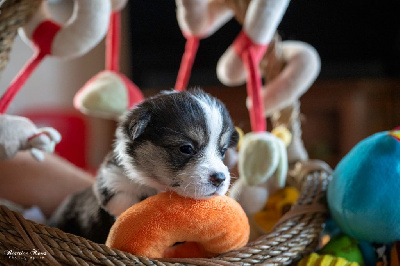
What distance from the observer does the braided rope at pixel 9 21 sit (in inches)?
27.9

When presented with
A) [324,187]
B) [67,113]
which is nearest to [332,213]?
[324,187]

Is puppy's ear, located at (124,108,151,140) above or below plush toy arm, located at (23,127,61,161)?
below

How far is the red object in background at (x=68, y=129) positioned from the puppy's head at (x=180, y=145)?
2.02 m

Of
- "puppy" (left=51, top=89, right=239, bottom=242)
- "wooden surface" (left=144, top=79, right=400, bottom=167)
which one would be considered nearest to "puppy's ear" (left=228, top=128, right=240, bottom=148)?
"puppy" (left=51, top=89, right=239, bottom=242)

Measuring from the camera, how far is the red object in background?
278 centimetres

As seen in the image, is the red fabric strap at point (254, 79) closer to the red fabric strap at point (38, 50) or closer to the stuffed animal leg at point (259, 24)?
the stuffed animal leg at point (259, 24)

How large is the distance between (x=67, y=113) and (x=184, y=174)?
8.22 ft

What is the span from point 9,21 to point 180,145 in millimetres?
347

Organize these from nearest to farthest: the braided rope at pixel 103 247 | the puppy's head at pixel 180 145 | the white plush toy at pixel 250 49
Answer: the braided rope at pixel 103 247 → the puppy's head at pixel 180 145 → the white plush toy at pixel 250 49

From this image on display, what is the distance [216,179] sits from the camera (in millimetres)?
720

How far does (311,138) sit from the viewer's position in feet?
10.1

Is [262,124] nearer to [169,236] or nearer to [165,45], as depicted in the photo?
[169,236]

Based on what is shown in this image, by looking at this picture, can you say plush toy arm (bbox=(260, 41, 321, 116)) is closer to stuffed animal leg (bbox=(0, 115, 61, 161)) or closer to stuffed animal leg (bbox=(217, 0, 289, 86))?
stuffed animal leg (bbox=(217, 0, 289, 86))

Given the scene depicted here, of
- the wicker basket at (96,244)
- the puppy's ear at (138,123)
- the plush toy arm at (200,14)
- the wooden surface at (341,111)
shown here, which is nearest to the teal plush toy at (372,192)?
the wicker basket at (96,244)
